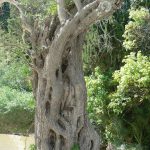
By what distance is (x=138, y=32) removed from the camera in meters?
10.6

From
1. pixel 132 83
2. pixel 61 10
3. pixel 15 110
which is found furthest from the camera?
pixel 15 110

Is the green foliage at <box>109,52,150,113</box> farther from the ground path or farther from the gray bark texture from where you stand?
the ground path

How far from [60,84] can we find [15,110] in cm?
468

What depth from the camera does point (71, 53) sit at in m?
7.45

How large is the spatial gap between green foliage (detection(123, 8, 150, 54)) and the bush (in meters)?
2.71

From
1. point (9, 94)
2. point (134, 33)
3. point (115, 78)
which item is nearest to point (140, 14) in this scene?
point (134, 33)

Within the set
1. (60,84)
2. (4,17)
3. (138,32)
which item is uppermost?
(4,17)

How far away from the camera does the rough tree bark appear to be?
7227 mm

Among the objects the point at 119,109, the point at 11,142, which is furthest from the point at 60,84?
the point at 11,142

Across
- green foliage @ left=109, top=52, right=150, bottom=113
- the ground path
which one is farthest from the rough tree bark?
the ground path

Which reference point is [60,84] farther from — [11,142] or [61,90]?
[11,142]

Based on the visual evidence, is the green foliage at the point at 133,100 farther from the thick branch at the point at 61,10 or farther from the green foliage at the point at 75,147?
the thick branch at the point at 61,10

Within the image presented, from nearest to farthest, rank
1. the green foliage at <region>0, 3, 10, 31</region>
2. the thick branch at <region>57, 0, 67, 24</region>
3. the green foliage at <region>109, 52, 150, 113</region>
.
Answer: the thick branch at <region>57, 0, 67, 24</region>
the green foliage at <region>0, 3, 10, 31</region>
the green foliage at <region>109, 52, 150, 113</region>

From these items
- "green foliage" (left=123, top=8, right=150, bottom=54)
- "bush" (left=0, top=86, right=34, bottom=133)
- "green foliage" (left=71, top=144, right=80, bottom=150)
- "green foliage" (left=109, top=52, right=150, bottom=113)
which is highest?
"green foliage" (left=123, top=8, right=150, bottom=54)
